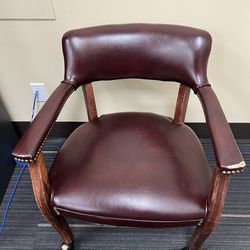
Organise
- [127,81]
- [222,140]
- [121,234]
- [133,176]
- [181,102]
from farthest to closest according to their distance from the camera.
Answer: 1. [127,81]
2. [121,234]
3. [181,102]
4. [133,176]
5. [222,140]

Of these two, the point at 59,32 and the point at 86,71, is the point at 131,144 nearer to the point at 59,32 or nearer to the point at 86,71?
the point at 86,71

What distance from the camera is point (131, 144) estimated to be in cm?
98

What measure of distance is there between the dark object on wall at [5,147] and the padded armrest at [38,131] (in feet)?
2.04

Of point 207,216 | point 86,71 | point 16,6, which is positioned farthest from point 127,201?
point 16,6

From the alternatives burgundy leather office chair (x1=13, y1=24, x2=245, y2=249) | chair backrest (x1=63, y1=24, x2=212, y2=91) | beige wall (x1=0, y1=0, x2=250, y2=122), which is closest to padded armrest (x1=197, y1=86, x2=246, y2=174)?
burgundy leather office chair (x1=13, y1=24, x2=245, y2=249)

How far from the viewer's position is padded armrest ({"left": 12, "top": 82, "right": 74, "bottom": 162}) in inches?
28.6

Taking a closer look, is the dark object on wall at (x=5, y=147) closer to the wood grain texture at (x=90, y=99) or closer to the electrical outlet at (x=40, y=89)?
the electrical outlet at (x=40, y=89)

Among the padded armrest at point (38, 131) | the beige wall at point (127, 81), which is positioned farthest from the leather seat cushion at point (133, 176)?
the beige wall at point (127, 81)

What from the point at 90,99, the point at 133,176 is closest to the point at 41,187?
the point at 133,176

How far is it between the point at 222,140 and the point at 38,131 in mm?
488

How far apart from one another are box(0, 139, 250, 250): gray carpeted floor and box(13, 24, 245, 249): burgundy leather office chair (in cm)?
16

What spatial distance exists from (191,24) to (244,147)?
76cm

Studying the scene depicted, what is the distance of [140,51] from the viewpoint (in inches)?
38.3

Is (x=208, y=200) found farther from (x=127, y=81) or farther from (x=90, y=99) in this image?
(x=127, y=81)
